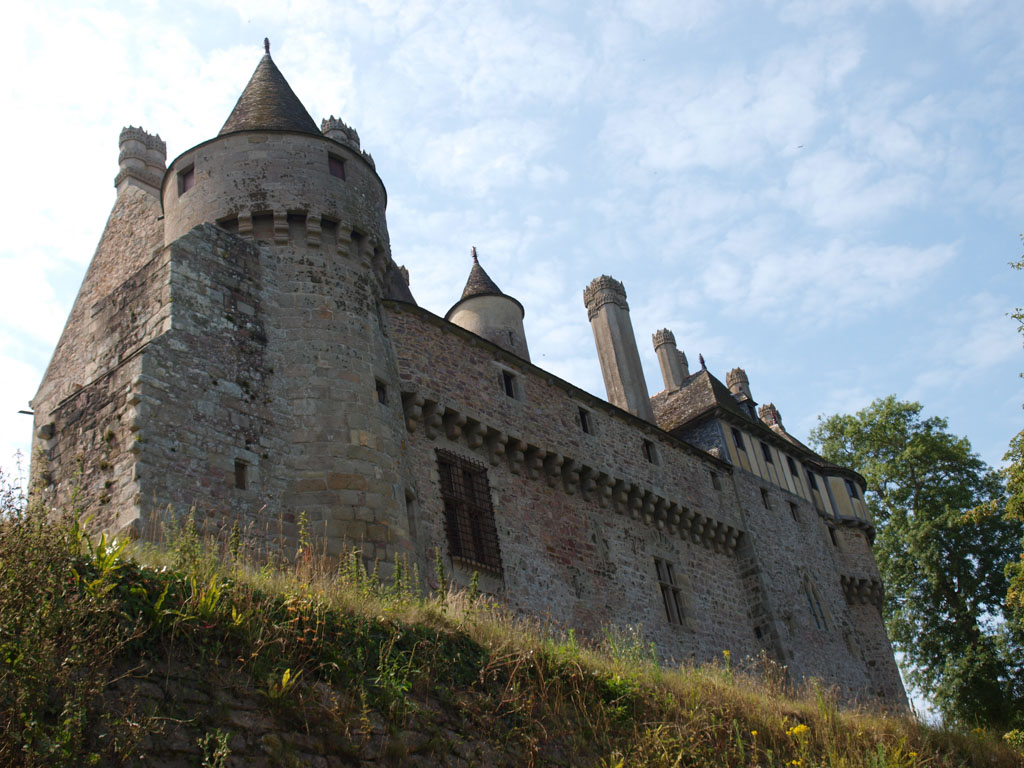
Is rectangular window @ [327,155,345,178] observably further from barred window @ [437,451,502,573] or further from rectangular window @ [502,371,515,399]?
rectangular window @ [502,371,515,399]

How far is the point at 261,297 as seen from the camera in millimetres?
13180

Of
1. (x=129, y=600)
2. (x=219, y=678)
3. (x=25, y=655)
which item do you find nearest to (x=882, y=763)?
(x=219, y=678)

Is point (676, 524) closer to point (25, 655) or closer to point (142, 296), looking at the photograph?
point (142, 296)

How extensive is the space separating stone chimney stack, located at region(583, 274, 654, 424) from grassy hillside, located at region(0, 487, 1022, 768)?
1557 cm

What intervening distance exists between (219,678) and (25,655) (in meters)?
1.32

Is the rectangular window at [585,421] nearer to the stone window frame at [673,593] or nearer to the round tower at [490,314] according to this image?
the stone window frame at [673,593]

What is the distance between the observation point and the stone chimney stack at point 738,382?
30812mm

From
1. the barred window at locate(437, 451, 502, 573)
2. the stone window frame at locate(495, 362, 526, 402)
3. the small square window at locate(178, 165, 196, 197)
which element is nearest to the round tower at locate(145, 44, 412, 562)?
the small square window at locate(178, 165, 196, 197)

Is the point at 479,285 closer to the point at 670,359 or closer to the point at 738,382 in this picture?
the point at 670,359

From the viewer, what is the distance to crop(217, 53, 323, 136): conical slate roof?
14.8 meters

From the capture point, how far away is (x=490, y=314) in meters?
23.6

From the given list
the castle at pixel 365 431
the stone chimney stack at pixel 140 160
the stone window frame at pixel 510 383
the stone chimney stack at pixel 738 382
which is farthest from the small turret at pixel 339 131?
the stone chimney stack at pixel 738 382

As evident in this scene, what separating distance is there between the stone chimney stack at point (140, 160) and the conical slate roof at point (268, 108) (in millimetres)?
4639

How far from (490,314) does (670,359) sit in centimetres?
758
